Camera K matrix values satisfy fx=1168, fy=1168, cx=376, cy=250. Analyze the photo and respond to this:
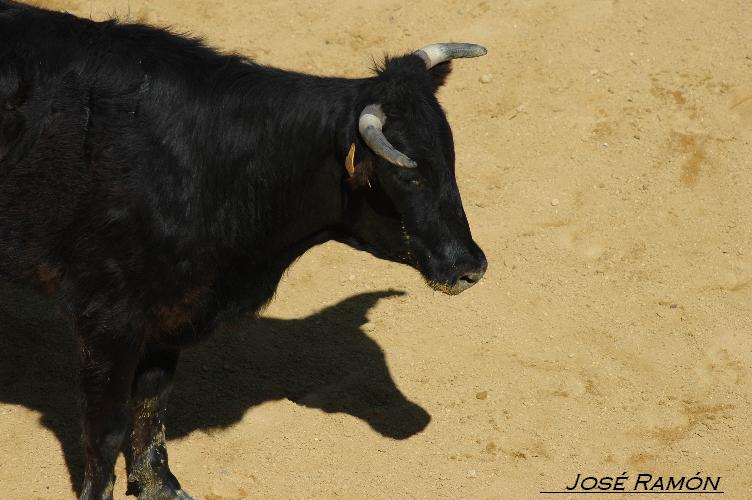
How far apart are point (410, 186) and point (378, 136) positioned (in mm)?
539

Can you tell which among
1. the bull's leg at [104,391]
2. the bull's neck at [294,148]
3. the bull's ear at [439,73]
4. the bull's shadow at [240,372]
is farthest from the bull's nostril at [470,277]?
the bull's leg at [104,391]

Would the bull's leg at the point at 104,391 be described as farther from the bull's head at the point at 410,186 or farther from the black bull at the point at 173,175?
the bull's head at the point at 410,186

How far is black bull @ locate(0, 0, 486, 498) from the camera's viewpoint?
8000 millimetres

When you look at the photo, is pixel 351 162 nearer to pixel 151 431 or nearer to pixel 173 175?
pixel 173 175

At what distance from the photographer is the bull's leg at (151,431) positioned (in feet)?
29.7

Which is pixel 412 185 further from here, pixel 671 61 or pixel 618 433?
pixel 671 61

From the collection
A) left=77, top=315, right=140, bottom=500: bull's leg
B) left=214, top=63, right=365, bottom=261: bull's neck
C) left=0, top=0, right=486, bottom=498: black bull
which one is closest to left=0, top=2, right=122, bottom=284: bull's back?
left=0, top=0, right=486, bottom=498: black bull

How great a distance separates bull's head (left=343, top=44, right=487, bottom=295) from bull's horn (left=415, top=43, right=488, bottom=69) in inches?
1.2

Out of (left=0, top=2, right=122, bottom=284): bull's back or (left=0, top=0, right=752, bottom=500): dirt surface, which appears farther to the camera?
(left=0, top=0, right=752, bottom=500): dirt surface

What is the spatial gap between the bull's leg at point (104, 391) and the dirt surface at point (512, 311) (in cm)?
57

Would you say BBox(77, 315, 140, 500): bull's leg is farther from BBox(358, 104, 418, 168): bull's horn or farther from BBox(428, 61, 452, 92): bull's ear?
BBox(428, 61, 452, 92): bull's ear

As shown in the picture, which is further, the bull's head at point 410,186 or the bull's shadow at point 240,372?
the bull's shadow at point 240,372

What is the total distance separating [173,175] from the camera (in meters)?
8.02

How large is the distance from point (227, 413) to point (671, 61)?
7276mm
